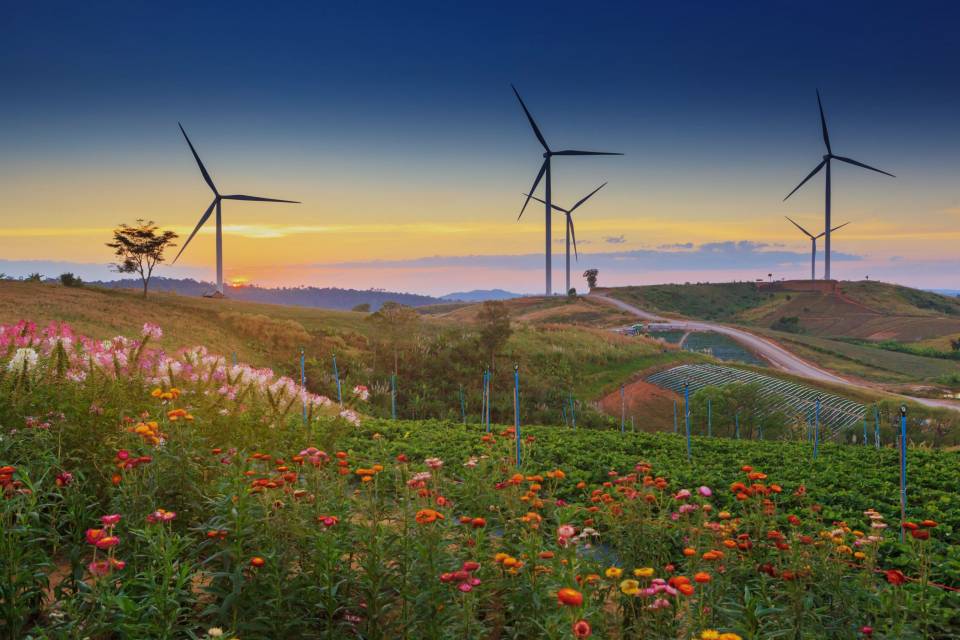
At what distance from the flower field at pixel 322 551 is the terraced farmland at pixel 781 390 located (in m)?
24.2

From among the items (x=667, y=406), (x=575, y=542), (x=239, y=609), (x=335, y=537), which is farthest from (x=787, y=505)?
(x=667, y=406)

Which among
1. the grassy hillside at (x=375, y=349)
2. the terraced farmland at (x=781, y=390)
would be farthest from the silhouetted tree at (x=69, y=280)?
the terraced farmland at (x=781, y=390)

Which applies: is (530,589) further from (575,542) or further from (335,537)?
(335,537)

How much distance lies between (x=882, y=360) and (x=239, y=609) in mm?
71843

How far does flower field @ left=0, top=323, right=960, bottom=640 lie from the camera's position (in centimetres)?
416

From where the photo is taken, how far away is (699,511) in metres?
5.36

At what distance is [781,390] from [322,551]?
35.1 meters

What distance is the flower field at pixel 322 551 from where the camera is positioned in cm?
416

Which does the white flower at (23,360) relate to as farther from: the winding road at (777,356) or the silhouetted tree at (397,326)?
the winding road at (777,356)

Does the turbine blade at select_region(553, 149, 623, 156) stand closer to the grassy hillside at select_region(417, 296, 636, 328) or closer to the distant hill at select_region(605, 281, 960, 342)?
the grassy hillside at select_region(417, 296, 636, 328)

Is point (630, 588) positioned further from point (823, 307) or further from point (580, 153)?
point (823, 307)

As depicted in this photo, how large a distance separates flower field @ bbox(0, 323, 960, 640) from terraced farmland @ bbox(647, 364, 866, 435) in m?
24.2

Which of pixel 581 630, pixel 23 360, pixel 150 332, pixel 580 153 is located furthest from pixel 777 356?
pixel 581 630

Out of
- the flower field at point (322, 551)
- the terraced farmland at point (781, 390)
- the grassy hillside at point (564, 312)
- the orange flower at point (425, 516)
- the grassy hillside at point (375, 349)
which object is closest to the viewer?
the flower field at point (322, 551)
